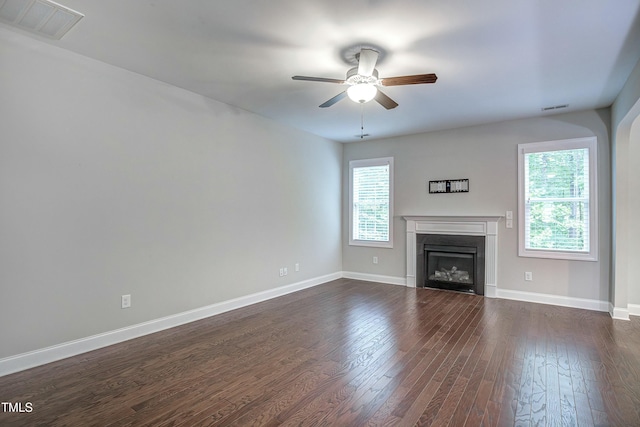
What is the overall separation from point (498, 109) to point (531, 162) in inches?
41.2

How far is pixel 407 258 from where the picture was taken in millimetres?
5969

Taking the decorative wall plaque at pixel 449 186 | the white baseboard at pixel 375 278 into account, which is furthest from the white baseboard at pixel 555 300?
the decorative wall plaque at pixel 449 186

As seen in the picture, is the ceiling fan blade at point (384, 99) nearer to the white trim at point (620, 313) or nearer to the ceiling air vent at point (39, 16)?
the ceiling air vent at point (39, 16)

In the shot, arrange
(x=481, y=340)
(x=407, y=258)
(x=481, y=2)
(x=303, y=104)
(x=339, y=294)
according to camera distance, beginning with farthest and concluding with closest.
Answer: (x=407, y=258), (x=339, y=294), (x=303, y=104), (x=481, y=340), (x=481, y=2)

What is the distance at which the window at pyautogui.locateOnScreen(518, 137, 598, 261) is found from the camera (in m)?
4.52

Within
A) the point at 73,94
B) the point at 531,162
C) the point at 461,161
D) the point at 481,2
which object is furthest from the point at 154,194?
the point at 531,162

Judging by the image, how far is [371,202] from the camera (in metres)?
6.52

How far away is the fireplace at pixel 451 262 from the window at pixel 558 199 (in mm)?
660

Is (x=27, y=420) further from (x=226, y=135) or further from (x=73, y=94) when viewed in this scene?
(x=226, y=135)

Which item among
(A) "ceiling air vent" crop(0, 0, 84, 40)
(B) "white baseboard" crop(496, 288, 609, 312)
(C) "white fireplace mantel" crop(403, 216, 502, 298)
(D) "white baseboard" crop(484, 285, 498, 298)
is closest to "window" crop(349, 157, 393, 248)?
(C) "white fireplace mantel" crop(403, 216, 502, 298)

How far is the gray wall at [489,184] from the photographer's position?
4496 mm

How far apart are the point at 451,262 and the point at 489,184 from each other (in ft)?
4.71

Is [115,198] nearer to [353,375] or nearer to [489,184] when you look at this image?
[353,375]

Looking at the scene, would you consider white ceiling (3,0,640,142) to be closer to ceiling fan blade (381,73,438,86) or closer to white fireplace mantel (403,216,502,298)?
ceiling fan blade (381,73,438,86)
